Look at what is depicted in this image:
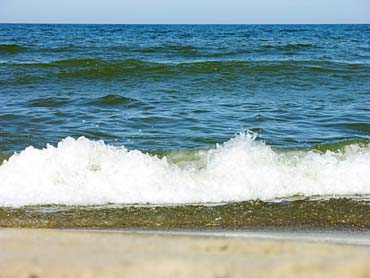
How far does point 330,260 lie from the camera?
3236 mm

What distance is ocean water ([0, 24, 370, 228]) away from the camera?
5.56 meters

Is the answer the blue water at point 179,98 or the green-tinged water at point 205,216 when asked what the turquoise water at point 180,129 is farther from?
the green-tinged water at point 205,216

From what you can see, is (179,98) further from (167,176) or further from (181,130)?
(167,176)

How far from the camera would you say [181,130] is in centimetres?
851

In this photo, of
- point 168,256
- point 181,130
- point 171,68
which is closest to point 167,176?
point 168,256

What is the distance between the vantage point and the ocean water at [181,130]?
18.2 feet

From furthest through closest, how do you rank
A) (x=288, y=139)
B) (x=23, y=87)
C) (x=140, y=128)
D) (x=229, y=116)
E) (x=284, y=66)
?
(x=284, y=66) < (x=23, y=87) < (x=229, y=116) < (x=140, y=128) < (x=288, y=139)

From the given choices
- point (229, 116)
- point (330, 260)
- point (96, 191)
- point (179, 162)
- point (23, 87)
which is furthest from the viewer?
point (23, 87)

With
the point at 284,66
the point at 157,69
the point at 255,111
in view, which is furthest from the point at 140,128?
the point at 284,66

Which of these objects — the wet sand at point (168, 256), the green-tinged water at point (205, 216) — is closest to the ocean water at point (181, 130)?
the green-tinged water at point (205, 216)

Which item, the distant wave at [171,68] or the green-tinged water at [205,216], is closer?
the green-tinged water at [205,216]

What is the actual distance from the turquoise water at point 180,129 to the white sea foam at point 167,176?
12 millimetres

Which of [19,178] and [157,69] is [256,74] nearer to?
[157,69]

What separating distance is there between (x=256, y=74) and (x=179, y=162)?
8504 mm
